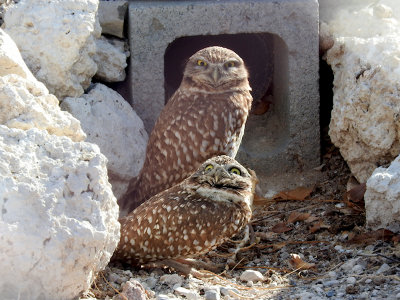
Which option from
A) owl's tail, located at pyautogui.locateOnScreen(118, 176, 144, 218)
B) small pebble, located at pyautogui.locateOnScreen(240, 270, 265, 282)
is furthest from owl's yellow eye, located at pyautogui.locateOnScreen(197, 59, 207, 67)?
small pebble, located at pyautogui.locateOnScreen(240, 270, 265, 282)

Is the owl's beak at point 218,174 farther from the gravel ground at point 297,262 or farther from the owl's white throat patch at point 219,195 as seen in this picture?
the gravel ground at point 297,262

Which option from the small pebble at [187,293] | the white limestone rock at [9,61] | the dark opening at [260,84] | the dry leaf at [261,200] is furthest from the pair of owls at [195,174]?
the white limestone rock at [9,61]

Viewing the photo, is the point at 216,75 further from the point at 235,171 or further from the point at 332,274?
the point at 332,274

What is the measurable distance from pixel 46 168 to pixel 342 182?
345 cm

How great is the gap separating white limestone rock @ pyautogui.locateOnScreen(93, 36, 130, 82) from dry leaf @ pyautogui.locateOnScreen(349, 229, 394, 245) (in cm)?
252

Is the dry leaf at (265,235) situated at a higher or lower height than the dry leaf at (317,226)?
lower

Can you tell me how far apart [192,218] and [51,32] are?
2.01 metres

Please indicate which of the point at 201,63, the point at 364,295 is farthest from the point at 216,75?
the point at 364,295

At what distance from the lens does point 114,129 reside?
5949 millimetres

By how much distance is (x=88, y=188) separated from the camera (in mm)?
3684

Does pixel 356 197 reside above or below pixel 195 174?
below

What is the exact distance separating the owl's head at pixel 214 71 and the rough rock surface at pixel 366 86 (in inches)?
37.8

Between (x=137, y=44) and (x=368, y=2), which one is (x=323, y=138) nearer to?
(x=368, y=2)

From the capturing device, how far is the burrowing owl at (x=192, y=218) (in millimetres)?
4430
